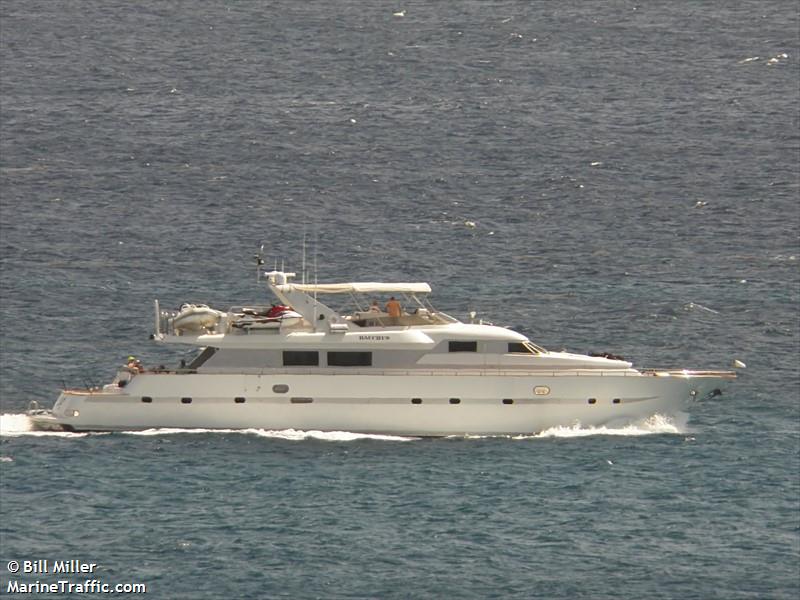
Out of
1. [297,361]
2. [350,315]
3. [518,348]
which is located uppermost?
[350,315]

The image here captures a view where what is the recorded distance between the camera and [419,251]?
118 meters

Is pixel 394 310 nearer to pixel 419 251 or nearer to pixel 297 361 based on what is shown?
pixel 297 361

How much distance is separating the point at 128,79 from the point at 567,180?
129 feet

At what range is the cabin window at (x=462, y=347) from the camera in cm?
8625

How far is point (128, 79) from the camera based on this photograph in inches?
6211

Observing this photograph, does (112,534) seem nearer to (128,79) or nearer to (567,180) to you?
(567,180)

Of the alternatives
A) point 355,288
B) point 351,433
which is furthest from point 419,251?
point 351,433

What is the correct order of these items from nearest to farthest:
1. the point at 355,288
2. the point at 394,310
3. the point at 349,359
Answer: the point at 349,359, the point at 355,288, the point at 394,310

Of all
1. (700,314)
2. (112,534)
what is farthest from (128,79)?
(112,534)

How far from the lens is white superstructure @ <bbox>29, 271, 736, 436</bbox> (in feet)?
282

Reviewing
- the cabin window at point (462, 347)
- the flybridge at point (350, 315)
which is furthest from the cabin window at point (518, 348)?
the flybridge at point (350, 315)

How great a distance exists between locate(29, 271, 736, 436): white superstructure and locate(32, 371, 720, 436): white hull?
1.6 inches

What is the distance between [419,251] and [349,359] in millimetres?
32657

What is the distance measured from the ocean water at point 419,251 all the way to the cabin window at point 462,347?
381cm
